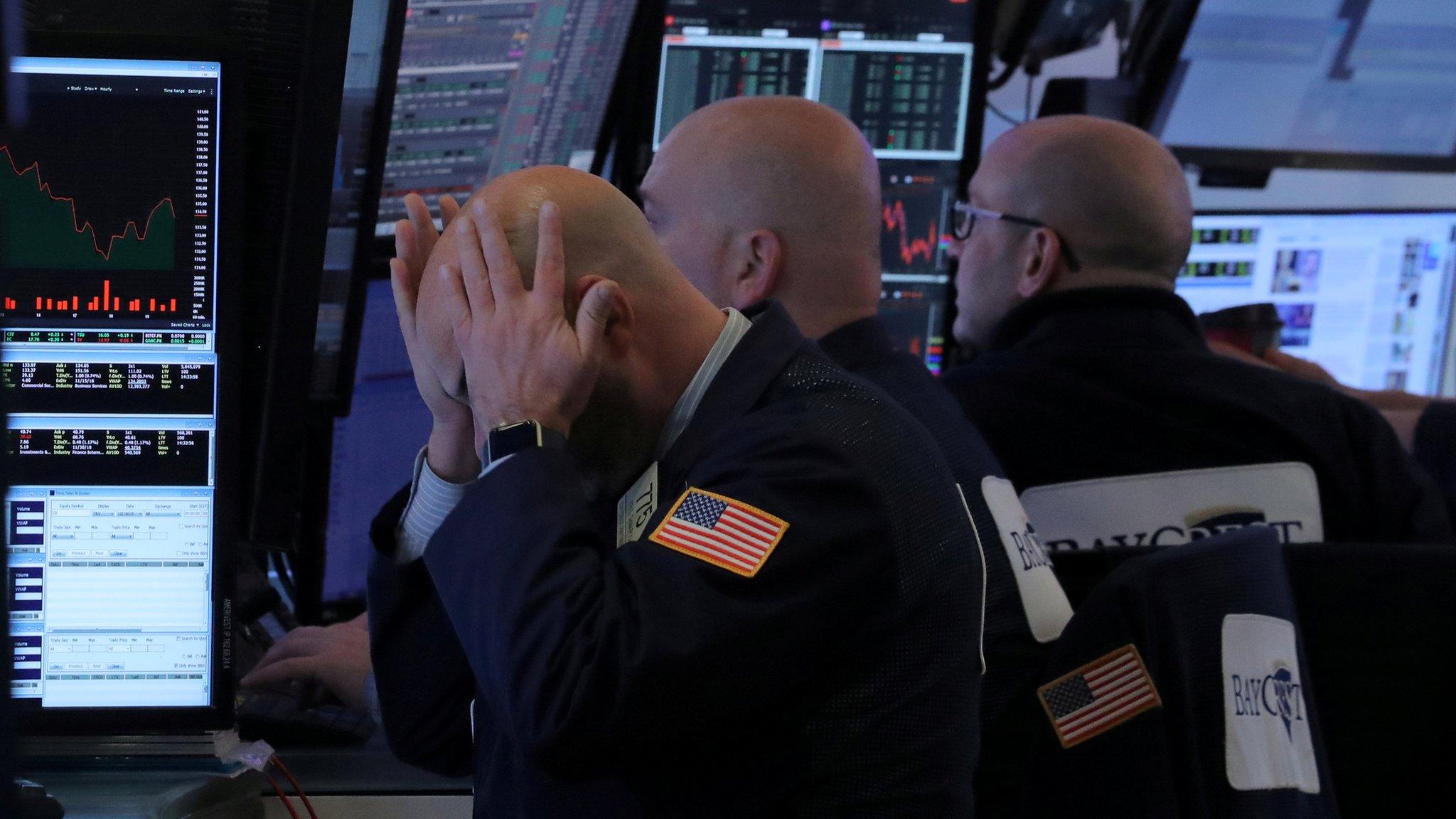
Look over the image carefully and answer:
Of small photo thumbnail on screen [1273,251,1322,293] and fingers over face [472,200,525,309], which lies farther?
small photo thumbnail on screen [1273,251,1322,293]

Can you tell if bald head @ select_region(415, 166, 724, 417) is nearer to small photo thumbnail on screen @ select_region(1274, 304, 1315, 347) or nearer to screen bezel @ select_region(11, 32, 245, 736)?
screen bezel @ select_region(11, 32, 245, 736)

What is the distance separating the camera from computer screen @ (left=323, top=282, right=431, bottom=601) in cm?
190

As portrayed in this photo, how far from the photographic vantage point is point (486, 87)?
78.0 inches

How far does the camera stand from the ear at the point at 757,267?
1718 millimetres

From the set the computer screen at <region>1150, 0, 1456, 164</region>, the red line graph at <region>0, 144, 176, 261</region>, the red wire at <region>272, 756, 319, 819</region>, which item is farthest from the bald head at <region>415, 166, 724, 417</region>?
the computer screen at <region>1150, 0, 1456, 164</region>

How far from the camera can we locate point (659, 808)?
1.03 meters

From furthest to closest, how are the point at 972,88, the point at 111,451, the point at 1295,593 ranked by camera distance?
the point at 972,88
the point at 1295,593
the point at 111,451

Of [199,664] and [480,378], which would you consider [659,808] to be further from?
[199,664]

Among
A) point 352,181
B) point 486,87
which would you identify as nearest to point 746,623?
point 352,181

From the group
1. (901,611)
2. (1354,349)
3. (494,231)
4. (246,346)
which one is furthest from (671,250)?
(1354,349)

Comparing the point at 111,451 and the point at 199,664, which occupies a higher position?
the point at 111,451

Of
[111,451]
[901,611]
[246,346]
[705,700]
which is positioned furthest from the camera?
[246,346]

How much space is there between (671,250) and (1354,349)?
84.7 inches

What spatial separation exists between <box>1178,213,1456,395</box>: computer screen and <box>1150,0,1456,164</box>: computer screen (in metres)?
0.16
